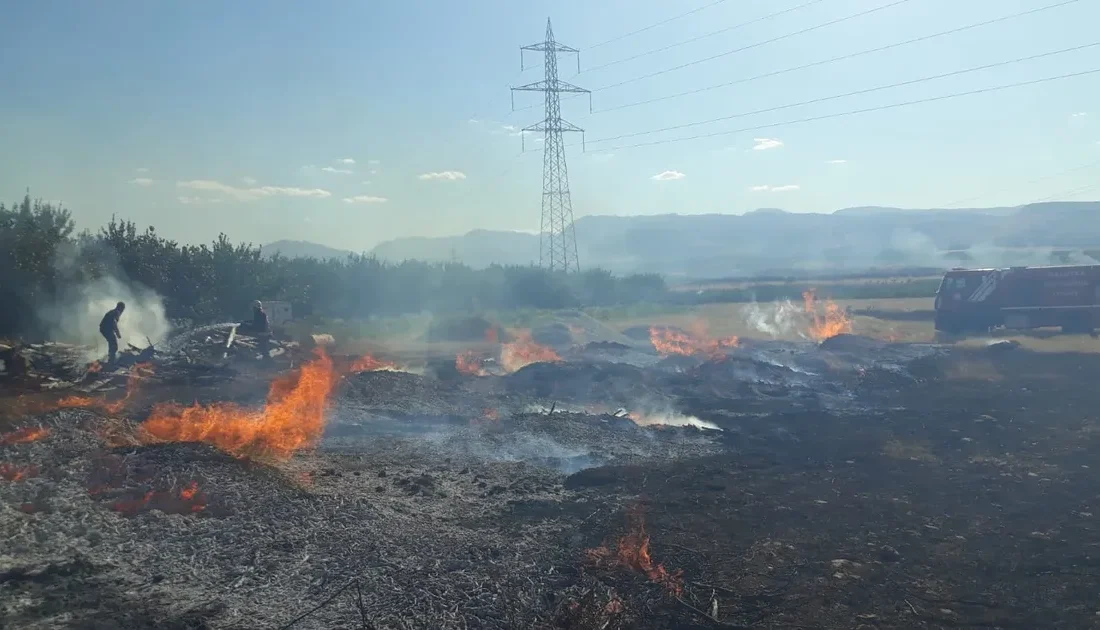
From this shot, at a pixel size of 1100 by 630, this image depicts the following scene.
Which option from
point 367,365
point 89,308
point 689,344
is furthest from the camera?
point 689,344

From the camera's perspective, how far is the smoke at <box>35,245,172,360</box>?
24.9m

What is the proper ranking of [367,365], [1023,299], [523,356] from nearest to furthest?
[367,365] → [523,356] → [1023,299]

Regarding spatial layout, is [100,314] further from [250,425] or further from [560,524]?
[560,524]

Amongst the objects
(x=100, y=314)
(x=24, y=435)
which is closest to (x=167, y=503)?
(x=24, y=435)

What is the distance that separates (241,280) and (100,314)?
7875mm

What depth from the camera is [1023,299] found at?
3036 centimetres

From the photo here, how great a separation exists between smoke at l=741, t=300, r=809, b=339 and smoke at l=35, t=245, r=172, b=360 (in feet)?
90.3

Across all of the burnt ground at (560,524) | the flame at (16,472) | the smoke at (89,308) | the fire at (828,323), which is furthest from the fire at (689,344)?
the flame at (16,472)

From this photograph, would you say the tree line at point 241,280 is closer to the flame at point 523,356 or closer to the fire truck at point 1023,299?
the flame at point 523,356

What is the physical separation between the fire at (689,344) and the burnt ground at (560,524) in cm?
1101

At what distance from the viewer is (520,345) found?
3028cm

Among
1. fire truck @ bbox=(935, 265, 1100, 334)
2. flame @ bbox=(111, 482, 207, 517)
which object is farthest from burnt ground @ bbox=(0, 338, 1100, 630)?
fire truck @ bbox=(935, 265, 1100, 334)

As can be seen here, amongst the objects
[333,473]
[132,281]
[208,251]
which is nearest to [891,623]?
[333,473]

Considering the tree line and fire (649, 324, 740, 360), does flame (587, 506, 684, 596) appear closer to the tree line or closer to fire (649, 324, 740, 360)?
fire (649, 324, 740, 360)
